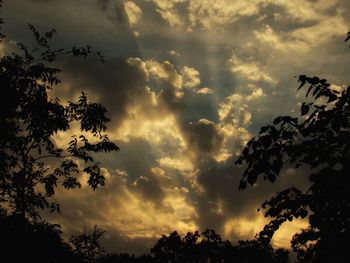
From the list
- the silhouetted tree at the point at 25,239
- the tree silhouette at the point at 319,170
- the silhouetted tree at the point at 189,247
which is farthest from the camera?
the silhouetted tree at the point at 189,247

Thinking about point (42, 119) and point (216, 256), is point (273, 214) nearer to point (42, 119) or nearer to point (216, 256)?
point (42, 119)

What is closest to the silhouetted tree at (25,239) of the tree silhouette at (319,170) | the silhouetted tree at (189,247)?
the tree silhouette at (319,170)

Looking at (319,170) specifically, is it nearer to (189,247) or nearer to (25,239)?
(25,239)

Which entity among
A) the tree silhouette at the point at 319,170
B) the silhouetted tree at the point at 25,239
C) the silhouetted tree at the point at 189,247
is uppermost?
the silhouetted tree at the point at 189,247

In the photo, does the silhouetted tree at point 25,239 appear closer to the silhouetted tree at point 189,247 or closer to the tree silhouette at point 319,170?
the tree silhouette at point 319,170

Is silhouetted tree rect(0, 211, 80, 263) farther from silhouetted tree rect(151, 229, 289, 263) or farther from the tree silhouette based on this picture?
silhouetted tree rect(151, 229, 289, 263)

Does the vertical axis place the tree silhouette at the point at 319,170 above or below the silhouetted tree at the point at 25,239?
below

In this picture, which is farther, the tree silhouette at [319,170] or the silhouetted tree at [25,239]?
the silhouetted tree at [25,239]

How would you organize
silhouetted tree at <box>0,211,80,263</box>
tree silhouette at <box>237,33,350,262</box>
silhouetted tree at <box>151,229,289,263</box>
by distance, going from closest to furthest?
tree silhouette at <box>237,33,350,262</box> < silhouetted tree at <box>0,211,80,263</box> < silhouetted tree at <box>151,229,289,263</box>

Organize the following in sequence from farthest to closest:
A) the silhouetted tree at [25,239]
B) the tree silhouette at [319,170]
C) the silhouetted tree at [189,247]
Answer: the silhouetted tree at [189,247] → the silhouetted tree at [25,239] → the tree silhouette at [319,170]

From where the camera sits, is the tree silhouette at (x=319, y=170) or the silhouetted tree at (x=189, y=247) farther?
the silhouetted tree at (x=189, y=247)

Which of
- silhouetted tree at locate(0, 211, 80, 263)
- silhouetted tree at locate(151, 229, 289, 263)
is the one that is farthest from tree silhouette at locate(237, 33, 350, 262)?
silhouetted tree at locate(151, 229, 289, 263)

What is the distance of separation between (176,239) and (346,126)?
7928 cm

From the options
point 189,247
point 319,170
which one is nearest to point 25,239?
point 319,170
